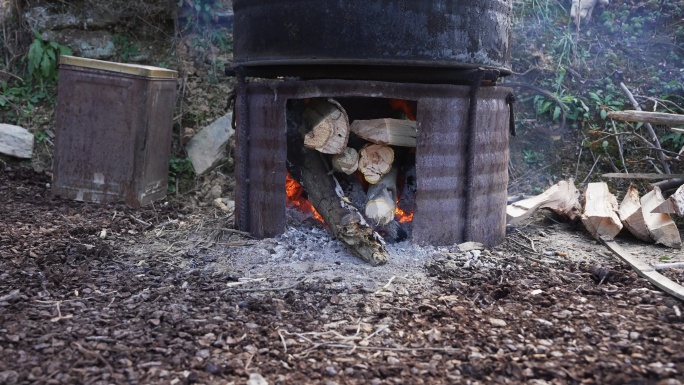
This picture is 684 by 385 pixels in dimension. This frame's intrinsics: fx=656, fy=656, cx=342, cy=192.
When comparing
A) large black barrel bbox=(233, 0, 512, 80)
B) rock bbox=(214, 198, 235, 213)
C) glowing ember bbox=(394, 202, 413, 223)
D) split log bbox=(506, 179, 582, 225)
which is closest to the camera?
large black barrel bbox=(233, 0, 512, 80)

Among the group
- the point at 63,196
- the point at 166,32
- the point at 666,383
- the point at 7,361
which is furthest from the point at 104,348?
the point at 166,32

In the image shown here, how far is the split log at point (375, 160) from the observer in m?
3.78

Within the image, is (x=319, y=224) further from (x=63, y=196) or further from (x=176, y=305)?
(x=63, y=196)

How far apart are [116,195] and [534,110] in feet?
13.0

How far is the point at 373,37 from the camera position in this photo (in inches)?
137

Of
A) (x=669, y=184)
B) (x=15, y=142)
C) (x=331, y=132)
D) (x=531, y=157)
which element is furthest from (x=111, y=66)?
(x=669, y=184)

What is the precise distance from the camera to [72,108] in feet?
17.8

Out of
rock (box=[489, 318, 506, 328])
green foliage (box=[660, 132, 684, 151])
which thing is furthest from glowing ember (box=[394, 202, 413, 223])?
green foliage (box=[660, 132, 684, 151])

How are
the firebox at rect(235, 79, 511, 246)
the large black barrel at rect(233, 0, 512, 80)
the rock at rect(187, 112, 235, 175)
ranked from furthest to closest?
the rock at rect(187, 112, 235, 175) < the firebox at rect(235, 79, 511, 246) < the large black barrel at rect(233, 0, 512, 80)

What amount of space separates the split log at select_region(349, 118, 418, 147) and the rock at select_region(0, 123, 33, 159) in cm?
391

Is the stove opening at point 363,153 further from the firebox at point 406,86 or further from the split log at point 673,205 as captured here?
the split log at point 673,205

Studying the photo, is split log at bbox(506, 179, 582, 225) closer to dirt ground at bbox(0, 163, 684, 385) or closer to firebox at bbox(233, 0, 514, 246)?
dirt ground at bbox(0, 163, 684, 385)

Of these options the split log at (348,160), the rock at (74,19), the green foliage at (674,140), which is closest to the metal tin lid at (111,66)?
the rock at (74,19)

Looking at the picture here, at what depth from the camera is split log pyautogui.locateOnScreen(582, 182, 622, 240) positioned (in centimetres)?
420
